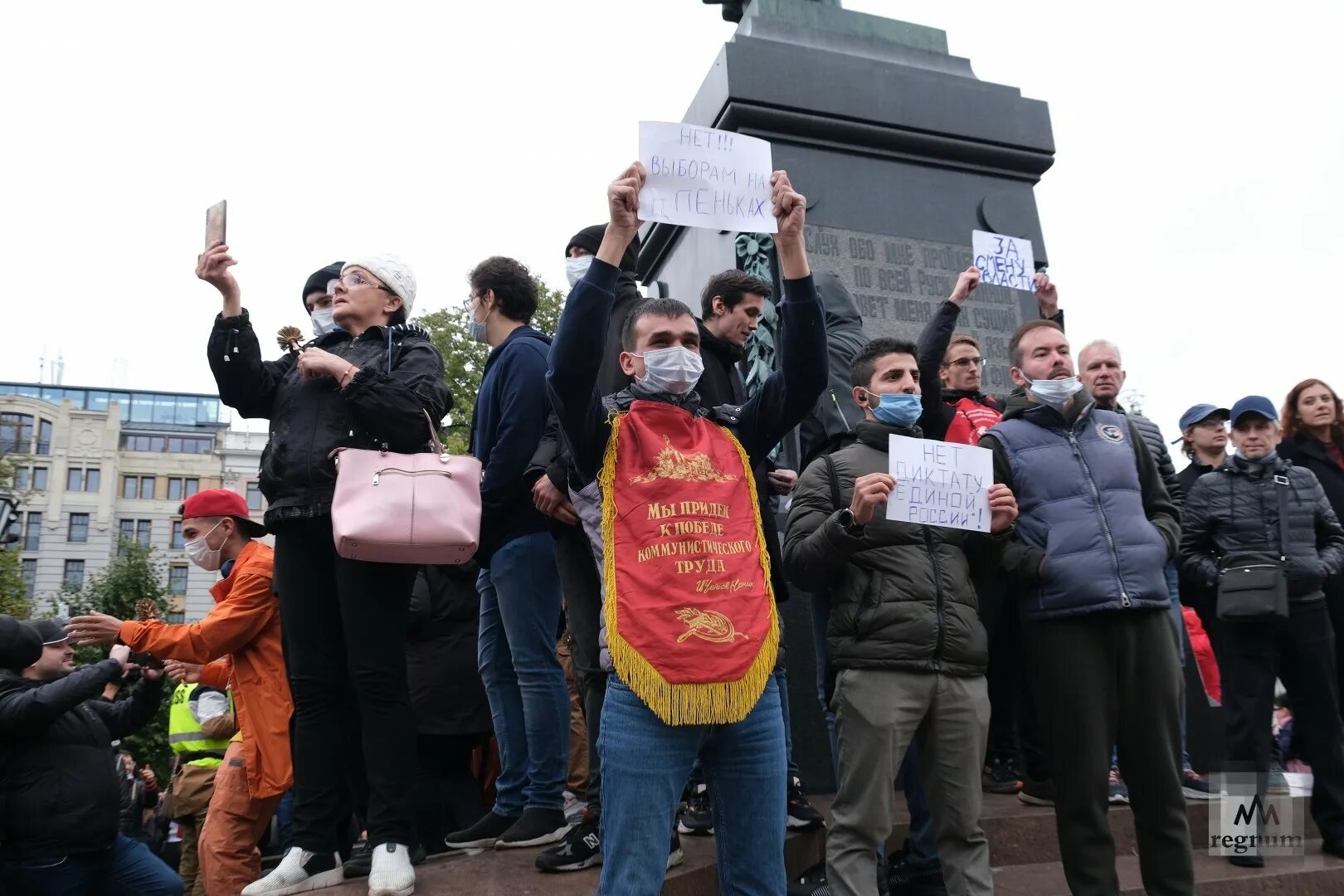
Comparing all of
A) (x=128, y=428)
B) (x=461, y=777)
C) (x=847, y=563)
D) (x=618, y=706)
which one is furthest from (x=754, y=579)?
(x=128, y=428)

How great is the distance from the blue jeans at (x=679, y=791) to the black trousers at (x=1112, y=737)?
1329 millimetres

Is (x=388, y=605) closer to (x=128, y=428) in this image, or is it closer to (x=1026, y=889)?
(x=1026, y=889)

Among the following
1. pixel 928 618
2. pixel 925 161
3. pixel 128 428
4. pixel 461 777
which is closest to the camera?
pixel 928 618

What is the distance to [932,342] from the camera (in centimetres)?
434

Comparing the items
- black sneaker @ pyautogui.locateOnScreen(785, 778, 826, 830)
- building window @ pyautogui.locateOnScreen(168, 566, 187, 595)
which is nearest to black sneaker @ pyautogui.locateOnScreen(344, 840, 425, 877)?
black sneaker @ pyautogui.locateOnScreen(785, 778, 826, 830)

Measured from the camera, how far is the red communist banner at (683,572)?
2596 mm

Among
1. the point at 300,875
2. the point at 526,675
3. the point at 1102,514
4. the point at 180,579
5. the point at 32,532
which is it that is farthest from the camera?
the point at 32,532

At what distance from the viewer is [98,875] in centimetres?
449

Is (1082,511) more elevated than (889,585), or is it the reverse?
(1082,511)

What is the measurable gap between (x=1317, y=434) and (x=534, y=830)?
4328 millimetres

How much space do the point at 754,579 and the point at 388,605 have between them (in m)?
1.37

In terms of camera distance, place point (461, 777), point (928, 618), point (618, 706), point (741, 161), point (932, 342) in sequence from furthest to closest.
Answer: point (461, 777)
point (932, 342)
point (928, 618)
point (741, 161)
point (618, 706)

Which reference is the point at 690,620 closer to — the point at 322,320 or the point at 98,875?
the point at 322,320

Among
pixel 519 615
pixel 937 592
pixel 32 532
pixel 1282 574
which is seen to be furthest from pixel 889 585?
pixel 32 532
